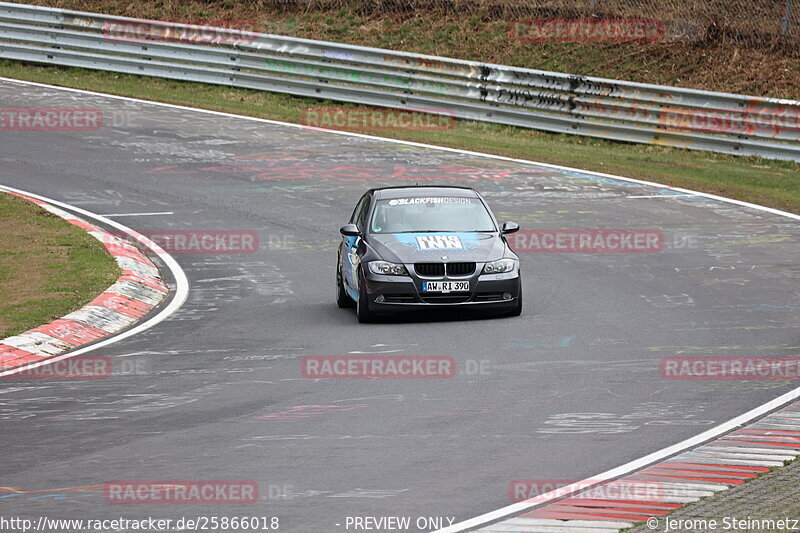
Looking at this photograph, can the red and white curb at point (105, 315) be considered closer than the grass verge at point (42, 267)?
Yes

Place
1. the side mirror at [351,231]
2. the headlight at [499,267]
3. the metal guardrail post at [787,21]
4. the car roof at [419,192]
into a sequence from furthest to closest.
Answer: the metal guardrail post at [787,21], the car roof at [419,192], the side mirror at [351,231], the headlight at [499,267]

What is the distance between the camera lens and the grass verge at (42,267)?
45.7 feet

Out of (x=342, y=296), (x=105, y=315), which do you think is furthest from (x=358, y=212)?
(x=105, y=315)

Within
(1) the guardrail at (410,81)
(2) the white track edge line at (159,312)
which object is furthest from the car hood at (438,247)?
(1) the guardrail at (410,81)

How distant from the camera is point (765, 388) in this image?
1055 cm

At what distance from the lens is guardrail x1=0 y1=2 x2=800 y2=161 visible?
2480 cm

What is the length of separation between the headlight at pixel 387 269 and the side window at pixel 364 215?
117 cm

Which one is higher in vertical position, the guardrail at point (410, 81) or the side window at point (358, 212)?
the guardrail at point (410, 81)

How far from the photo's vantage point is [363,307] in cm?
1391

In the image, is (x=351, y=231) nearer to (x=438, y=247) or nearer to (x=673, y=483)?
(x=438, y=247)

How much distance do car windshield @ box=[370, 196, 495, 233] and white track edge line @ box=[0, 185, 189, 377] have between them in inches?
106

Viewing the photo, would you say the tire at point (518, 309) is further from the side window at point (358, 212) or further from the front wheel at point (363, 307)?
the side window at point (358, 212)

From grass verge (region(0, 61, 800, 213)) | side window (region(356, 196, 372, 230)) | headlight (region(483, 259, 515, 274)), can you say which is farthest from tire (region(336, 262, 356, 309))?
grass verge (region(0, 61, 800, 213))

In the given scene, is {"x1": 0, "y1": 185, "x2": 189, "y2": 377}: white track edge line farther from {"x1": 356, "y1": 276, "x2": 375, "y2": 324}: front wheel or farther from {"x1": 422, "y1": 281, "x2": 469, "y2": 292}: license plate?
{"x1": 422, "y1": 281, "x2": 469, "y2": 292}: license plate
